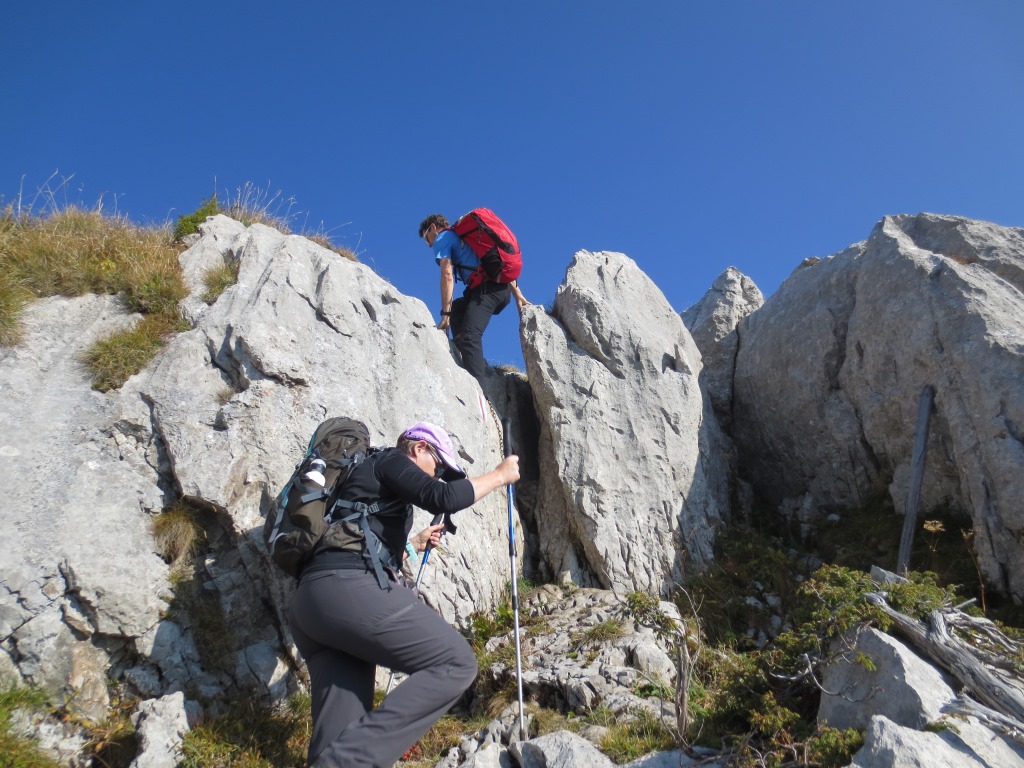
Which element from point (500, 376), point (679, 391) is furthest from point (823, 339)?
point (500, 376)

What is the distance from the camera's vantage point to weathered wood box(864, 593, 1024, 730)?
16.5 feet

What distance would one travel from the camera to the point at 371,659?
5.09 meters

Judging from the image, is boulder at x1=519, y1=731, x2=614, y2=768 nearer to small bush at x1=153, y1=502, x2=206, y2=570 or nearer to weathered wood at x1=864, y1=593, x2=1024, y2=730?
weathered wood at x1=864, y1=593, x2=1024, y2=730

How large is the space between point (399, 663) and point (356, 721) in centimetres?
49

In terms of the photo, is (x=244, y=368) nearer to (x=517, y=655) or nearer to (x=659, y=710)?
(x=517, y=655)

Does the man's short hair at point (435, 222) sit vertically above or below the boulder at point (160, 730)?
above

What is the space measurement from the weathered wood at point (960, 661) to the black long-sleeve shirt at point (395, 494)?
407cm

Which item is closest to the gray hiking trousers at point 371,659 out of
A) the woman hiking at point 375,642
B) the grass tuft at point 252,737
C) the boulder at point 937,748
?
the woman hiking at point 375,642

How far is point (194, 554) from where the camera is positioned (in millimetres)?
7250

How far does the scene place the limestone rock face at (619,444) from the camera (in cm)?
958

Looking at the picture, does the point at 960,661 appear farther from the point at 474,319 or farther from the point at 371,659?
the point at 474,319

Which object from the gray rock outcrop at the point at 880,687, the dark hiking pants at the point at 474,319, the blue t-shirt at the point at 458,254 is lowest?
the gray rock outcrop at the point at 880,687

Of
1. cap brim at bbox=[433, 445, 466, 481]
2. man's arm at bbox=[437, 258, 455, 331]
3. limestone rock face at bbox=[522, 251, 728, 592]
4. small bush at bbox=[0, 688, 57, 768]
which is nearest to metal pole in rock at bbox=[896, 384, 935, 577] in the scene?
limestone rock face at bbox=[522, 251, 728, 592]

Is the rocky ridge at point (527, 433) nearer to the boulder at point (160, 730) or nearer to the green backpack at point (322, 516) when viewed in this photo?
the boulder at point (160, 730)
